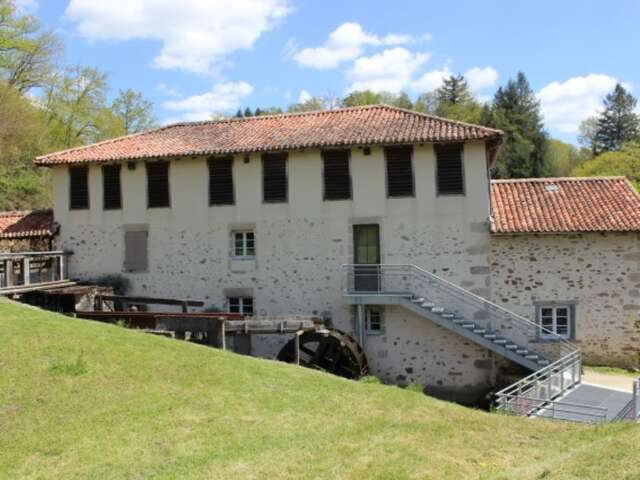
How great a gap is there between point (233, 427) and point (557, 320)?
40.9 ft

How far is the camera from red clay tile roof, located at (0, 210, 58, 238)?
67.1 ft

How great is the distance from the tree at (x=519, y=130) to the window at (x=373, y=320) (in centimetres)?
2709

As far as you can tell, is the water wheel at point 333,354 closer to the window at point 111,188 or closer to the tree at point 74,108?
the window at point 111,188

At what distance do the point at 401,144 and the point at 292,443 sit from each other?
11790mm

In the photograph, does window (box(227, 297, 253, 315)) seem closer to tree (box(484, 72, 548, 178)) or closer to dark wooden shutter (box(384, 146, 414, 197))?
dark wooden shutter (box(384, 146, 414, 197))

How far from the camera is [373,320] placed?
59.8ft

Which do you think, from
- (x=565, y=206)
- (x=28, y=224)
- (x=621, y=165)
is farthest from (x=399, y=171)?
(x=621, y=165)

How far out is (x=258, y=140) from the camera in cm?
1911

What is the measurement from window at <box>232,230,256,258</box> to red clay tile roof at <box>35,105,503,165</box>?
260cm

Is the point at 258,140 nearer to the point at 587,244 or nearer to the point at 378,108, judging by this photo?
the point at 378,108

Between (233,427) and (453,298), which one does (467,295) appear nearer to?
(453,298)

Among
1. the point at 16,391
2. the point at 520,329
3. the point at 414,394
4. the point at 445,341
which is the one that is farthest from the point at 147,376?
the point at 520,329

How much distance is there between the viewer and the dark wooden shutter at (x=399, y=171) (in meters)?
18.0

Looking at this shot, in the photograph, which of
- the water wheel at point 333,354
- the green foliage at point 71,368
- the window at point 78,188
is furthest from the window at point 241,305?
the green foliage at point 71,368
